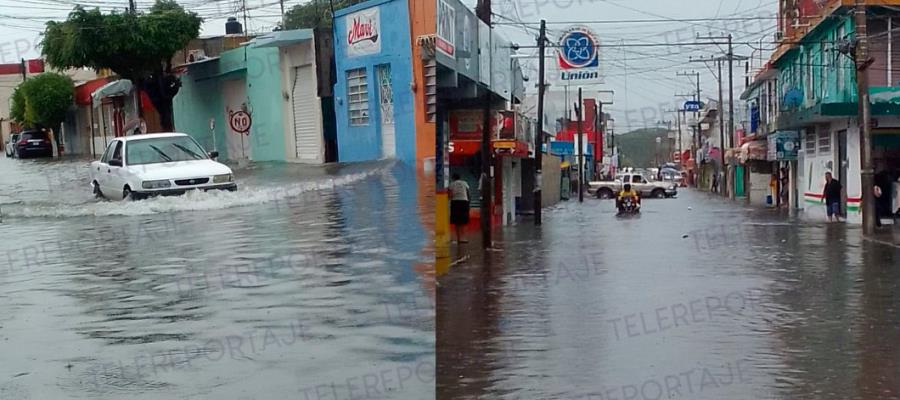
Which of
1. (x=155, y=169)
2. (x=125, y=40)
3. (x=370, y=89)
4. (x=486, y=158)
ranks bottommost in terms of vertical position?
(x=486, y=158)

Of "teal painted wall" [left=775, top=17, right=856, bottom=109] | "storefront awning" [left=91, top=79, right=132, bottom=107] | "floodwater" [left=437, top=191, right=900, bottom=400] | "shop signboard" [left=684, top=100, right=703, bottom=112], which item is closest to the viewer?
"floodwater" [left=437, top=191, right=900, bottom=400]

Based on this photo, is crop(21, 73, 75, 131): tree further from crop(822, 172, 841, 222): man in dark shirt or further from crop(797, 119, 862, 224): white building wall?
crop(822, 172, 841, 222): man in dark shirt

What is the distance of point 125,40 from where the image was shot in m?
8.20

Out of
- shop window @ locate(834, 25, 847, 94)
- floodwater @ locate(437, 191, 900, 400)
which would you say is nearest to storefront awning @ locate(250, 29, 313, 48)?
floodwater @ locate(437, 191, 900, 400)

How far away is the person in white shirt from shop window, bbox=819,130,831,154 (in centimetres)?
1524

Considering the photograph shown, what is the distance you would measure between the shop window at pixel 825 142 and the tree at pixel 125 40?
26.5 meters

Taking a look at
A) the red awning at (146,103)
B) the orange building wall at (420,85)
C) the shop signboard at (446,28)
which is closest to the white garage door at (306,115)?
the orange building wall at (420,85)

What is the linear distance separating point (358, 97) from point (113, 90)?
2182 mm

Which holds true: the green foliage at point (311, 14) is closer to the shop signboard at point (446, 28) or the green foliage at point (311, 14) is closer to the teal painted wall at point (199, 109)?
the teal painted wall at point (199, 109)

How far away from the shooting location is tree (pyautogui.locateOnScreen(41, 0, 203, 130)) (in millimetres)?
8125

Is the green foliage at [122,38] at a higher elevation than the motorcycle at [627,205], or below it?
higher

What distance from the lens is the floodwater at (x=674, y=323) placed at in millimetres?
8023

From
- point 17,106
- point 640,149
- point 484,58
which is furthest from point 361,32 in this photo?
point 640,149

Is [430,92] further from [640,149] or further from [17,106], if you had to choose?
[640,149]
